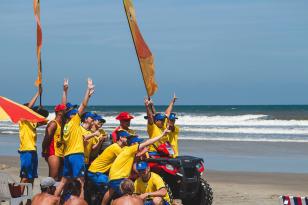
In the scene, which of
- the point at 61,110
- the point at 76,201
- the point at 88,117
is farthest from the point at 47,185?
the point at 88,117

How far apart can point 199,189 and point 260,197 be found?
2.82m

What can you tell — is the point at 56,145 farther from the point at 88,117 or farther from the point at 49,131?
the point at 88,117

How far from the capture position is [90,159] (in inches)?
426

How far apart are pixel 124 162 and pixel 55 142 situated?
1.47m

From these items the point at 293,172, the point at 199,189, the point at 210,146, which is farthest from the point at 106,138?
the point at 210,146

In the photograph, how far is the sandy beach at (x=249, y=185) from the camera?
1338 centimetres

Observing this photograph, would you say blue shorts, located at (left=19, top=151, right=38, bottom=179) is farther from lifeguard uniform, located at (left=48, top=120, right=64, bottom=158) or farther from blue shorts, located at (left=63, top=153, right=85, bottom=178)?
blue shorts, located at (left=63, top=153, right=85, bottom=178)

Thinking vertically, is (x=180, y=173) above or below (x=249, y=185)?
above

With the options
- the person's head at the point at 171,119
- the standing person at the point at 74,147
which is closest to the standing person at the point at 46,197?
the standing person at the point at 74,147

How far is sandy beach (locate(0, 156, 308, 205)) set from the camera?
43.9 ft

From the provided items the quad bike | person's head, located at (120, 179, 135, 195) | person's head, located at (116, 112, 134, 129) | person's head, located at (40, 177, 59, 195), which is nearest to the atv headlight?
the quad bike

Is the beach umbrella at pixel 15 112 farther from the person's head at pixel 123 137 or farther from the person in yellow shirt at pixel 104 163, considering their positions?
the person's head at pixel 123 137

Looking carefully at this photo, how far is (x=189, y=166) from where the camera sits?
1081 centimetres

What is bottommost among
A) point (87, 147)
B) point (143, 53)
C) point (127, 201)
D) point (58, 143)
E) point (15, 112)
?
point (127, 201)
